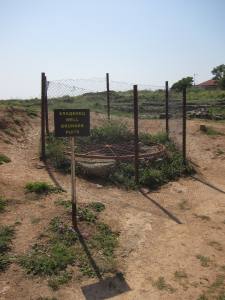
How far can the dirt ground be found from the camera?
499 centimetres

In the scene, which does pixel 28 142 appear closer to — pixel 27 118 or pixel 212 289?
pixel 27 118

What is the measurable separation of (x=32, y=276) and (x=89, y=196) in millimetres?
2895

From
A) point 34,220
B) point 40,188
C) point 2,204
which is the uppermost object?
point 40,188

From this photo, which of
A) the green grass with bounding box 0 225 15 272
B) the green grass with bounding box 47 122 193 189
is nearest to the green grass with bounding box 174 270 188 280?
the green grass with bounding box 0 225 15 272

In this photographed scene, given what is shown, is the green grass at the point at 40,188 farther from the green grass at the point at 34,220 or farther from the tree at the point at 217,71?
the tree at the point at 217,71

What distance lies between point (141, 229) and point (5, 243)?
2.26m

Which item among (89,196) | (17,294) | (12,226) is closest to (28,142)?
(89,196)

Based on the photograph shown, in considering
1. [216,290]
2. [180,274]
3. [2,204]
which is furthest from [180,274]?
[2,204]

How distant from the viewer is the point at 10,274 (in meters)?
5.14

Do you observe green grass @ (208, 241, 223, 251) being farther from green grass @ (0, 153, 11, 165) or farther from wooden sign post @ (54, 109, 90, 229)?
green grass @ (0, 153, 11, 165)

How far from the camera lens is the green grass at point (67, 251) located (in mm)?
5262

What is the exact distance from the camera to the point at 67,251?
5.70 metres

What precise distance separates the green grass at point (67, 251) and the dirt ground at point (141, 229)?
122 millimetres

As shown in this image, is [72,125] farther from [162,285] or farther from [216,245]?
[216,245]
